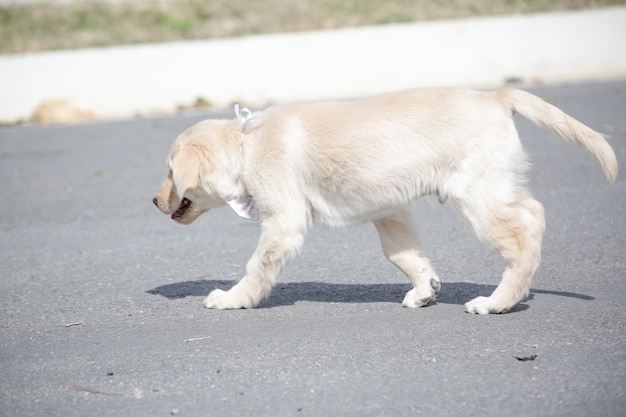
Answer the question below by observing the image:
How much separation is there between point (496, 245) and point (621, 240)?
5.91 ft

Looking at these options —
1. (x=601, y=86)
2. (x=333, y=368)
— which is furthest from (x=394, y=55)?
(x=333, y=368)

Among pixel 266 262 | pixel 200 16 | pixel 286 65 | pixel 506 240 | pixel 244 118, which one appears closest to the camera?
pixel 506 240

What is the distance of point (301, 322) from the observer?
4887 millimetres

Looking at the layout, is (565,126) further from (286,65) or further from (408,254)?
(286,65)

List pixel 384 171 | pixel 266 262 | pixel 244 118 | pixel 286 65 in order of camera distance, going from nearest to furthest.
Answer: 1. pixel 384 171
2. pixel 266 262
3. pixel 244 118
4. pixel 286 65

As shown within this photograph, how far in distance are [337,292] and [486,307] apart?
3.33ft

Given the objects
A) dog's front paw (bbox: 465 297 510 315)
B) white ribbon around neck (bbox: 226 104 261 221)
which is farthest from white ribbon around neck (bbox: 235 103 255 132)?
dog's front paw (bbox: 465 297 510 315)

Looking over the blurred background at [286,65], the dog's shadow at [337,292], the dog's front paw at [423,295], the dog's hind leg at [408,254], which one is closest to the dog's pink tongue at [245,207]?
the dog's shadow at [337,292]

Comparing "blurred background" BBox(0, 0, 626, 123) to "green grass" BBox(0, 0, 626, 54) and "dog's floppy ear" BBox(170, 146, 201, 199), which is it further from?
"dog's floppy ear" BBox(170, 146, 201, 199)

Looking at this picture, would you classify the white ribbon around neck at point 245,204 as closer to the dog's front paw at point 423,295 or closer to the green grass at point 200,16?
the dog's front paw at point 423,295

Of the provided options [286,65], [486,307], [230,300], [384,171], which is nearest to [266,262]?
[230,300]

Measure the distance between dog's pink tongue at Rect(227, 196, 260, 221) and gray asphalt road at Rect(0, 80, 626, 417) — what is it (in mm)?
545

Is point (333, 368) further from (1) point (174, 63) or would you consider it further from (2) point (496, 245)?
(1) point (174, 63)

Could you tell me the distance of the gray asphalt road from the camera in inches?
152
